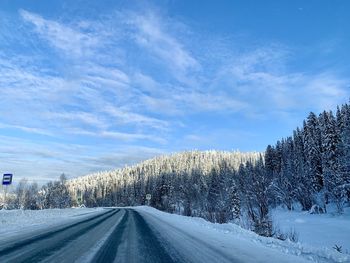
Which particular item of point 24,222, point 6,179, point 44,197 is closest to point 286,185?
point 6,179

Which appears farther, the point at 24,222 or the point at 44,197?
the point at 44,197

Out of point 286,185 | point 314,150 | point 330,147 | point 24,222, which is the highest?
point 314,150

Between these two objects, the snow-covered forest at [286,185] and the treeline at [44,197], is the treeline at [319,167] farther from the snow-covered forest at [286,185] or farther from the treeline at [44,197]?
the treeline at [44,197]

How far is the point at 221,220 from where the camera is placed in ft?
110

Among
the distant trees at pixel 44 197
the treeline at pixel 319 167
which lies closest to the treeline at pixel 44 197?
the distant trees at pixel 44 197

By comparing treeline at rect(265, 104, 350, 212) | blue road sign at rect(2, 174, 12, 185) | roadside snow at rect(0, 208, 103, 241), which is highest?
treeline at rect(265, 104, 350, 212)

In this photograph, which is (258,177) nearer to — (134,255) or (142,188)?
(134,255)

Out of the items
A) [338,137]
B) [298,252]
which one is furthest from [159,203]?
[298,252]

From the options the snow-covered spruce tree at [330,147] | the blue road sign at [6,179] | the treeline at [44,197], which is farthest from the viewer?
the treeline at [44,197]

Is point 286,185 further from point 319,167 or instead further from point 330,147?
point 319,167

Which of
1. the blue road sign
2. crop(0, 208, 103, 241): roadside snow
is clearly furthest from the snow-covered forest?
the blue road sign

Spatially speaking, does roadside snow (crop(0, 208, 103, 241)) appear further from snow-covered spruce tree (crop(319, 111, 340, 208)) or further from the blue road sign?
snow-covered spruce tree (crop(319, 111, 340, 208))

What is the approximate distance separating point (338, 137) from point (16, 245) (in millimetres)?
72757

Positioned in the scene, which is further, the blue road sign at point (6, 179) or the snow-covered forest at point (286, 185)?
the blue road sign at point (6, 179)
